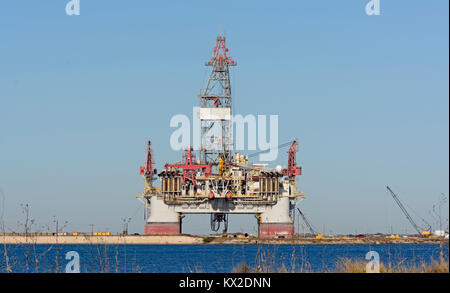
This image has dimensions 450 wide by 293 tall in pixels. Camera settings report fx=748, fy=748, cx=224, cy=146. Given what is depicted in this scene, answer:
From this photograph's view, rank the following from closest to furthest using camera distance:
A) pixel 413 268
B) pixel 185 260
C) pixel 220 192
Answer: pixel 413 268 → pixel 185 260 → pixel 220 192

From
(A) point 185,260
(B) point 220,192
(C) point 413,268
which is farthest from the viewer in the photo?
(B) point 220,192

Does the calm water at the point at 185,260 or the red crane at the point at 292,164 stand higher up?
the red crane at the point at 292,164

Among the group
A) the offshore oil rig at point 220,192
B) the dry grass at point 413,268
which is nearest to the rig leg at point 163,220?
the offshore oil rig at point 220,192

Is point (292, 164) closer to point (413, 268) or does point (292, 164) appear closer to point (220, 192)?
point (220, 192)

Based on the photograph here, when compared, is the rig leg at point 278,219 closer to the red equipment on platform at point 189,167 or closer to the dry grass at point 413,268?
the red equipment on platform at point 189,167

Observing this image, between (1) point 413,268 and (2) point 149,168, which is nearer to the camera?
(1) point 413,268

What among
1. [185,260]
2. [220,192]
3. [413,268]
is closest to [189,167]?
[220,192]

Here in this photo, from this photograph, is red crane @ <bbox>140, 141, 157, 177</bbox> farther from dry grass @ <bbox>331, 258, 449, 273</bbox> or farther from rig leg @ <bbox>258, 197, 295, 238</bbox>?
dry grass @ <bbox>331, 258, 449, 273</bbox>

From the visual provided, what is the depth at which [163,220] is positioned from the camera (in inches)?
5300

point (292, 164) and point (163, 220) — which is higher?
point (292, 164)

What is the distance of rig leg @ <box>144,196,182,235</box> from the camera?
135m

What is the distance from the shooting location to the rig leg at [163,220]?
135 meters
